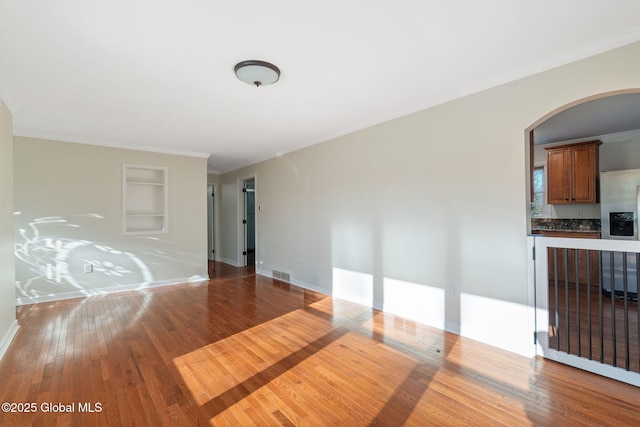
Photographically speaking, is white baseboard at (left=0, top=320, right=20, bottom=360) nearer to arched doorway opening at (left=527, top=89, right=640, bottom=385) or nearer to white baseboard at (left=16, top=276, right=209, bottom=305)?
white baseboard at (left=16, top=276, right=209, bottom=305)

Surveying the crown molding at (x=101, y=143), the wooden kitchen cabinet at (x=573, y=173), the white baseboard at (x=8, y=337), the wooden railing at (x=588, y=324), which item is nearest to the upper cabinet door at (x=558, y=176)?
the wooden kitchen cabinet at (x=573, y=173)

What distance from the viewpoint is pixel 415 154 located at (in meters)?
3.38

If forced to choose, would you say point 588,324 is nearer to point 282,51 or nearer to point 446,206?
point 446,206

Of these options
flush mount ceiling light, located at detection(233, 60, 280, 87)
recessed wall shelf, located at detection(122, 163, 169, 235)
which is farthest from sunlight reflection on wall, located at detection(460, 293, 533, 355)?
recessed wall shelf, located at detection(122, 163, 169, 235)

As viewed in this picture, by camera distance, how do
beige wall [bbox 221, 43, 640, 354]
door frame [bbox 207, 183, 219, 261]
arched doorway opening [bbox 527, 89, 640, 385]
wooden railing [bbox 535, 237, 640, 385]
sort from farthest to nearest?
door frame [bbox 207, 183, 219, 261]
beige wall [bbox 221, 43, 640, 354]
arched doorway opening [bbox 527, 89, 640, 385]
wooden railing [bbox 535, 237, 640, 385]

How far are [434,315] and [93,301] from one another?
4673mm

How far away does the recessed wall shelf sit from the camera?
5094mm

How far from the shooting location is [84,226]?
4602 mm

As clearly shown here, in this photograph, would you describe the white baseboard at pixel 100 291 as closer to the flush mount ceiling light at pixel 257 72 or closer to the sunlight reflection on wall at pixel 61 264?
the sunlight reflection on wall at pixel 61 264

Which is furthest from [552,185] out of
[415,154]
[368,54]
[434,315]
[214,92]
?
[214,92]

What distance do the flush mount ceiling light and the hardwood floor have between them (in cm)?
242

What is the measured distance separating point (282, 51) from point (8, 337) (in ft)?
12.2

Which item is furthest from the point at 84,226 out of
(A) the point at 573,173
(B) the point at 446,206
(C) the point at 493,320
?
(A) the point at 573,173

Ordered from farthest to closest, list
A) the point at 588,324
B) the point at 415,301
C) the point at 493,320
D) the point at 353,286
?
1. the point at 353,286
2. the point at 415,301
3. the point at 493,320
4. the point at 588,324
